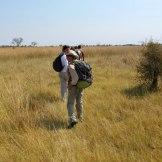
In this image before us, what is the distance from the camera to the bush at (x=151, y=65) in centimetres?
1505

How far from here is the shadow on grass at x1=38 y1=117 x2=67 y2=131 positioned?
9.30 m

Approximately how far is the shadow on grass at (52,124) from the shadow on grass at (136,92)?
12.2 feet

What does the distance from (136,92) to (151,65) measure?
1466mm

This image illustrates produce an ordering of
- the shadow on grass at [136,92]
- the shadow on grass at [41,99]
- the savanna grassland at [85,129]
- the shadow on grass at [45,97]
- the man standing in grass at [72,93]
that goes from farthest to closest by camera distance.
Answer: the shadow on grass at [136,92], the shadow on grass at [45,97], the shadow on grass at [41,99], the man standing in grass at [72,93], the savanna grassland at [85,129]

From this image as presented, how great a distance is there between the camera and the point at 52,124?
9.55 meters

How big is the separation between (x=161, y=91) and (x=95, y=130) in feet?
19.7

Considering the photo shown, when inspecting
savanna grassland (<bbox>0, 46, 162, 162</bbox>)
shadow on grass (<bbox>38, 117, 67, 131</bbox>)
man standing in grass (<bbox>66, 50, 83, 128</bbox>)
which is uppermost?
man standing in grass (<bbox>66, 50, 83, 128</bbox>)

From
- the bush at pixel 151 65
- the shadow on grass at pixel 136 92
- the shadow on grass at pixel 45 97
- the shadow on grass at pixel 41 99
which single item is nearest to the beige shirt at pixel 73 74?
the shadow on grass at pixel 41 99

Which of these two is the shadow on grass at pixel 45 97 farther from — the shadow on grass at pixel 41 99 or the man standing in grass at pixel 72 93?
the man standing in grass at pixel 72 93

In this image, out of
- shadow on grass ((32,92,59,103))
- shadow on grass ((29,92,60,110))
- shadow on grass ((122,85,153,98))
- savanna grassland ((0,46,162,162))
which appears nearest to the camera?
savanna grassland ((0,46,162,162))

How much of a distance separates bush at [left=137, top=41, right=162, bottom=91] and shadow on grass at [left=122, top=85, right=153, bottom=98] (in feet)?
1.22

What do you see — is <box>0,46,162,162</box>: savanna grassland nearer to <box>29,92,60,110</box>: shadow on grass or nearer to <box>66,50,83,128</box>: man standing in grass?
<box>29,92,60,110</box>: shadow on grass

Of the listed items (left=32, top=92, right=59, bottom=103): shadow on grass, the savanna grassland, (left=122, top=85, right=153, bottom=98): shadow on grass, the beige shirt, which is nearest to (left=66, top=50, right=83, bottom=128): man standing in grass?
the beige shirt

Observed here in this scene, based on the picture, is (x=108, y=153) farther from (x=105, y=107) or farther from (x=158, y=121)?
(x=105, y=107)
